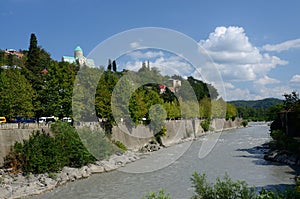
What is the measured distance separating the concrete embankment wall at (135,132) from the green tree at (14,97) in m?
3.41

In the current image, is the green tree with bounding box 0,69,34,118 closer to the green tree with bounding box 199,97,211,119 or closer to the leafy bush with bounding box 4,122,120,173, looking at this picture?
the leafy bush with bounding box 4,122,120,173

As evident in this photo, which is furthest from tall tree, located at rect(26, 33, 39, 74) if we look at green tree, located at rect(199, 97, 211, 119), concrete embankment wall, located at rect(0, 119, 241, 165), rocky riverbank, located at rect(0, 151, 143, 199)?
green tree, located at rect(199, 97, 211, 119)

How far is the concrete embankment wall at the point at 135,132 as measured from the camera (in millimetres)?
16016

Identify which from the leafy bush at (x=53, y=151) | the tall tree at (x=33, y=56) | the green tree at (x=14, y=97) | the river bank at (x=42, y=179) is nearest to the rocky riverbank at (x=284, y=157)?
the river bank at (x=42, y=179)

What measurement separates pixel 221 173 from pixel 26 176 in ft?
29.8

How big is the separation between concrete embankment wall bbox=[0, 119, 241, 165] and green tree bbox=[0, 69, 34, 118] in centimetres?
341

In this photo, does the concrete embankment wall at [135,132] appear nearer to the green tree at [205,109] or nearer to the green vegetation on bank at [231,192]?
the green tree at [205,109]

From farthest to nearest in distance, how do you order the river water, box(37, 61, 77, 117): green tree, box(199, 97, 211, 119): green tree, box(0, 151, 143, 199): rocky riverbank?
box(199, 97, 211, 119): green tree < box(37, 61, 77, 117): green tree < the river water < box(0, 151, 143, 199): rocky riverbank

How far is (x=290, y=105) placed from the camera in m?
25.1

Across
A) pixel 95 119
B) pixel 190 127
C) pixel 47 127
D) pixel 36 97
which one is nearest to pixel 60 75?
pixel 36 97

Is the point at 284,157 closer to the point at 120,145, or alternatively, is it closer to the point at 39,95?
the point at 120,145

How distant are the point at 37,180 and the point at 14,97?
8.56 metres

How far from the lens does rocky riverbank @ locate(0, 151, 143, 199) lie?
42.3 feet

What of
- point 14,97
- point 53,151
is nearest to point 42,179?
point 53,151
